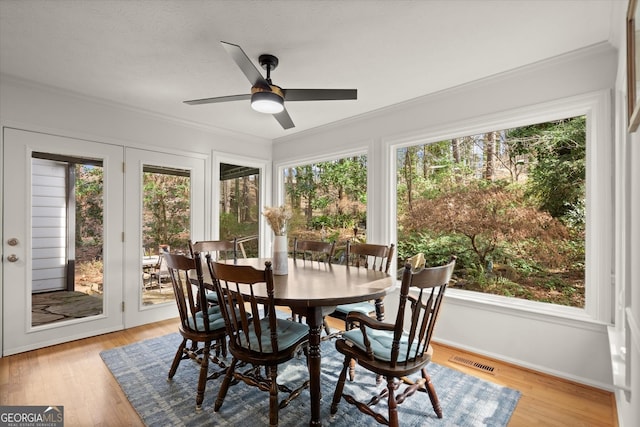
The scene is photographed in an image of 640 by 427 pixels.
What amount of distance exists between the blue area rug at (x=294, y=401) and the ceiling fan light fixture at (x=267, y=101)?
2052 mm

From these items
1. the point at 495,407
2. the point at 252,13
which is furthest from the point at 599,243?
the point at 252,13

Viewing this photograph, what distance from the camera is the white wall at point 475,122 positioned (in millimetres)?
2393

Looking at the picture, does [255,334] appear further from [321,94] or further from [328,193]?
[328,193]

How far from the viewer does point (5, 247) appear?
114 inches

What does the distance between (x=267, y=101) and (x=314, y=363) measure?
5.66 ft

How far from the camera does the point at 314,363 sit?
6.02 feet

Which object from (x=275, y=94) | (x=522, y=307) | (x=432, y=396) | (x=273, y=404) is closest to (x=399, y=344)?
(x=432, y=396)

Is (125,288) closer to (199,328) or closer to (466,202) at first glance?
(199,328)

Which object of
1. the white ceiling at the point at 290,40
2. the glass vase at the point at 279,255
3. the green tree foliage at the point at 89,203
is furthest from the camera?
the green tree foliage at the point at 89,203

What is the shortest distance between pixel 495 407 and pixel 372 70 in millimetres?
2709

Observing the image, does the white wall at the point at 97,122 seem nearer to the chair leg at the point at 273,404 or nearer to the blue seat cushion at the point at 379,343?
the chair leg at the point at 273,404

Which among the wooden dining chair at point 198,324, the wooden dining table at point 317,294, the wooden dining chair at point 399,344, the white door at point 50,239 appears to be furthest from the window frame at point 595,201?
the white door at point 50,239

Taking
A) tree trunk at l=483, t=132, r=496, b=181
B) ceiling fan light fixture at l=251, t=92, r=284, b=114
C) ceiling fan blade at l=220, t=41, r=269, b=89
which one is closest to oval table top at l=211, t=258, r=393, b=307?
ceiling fan light fixture at l=251, t=92, r=284, b=114

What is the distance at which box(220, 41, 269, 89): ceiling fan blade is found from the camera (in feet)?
5.82
